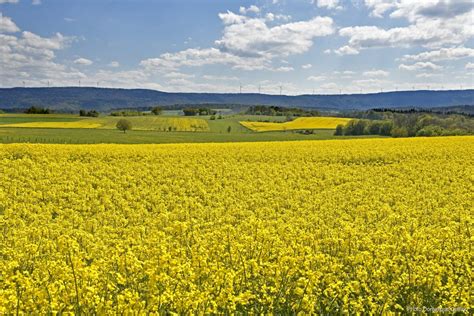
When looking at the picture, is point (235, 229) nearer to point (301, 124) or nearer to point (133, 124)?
point (133, 124)

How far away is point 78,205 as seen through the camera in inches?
670

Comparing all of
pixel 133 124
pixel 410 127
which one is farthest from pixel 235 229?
pixel 133 124

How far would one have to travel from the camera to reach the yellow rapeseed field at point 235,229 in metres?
6.41

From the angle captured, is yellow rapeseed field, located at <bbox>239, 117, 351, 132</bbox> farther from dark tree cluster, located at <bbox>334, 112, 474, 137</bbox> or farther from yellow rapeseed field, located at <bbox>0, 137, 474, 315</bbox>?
Answer: yellow rapeseed field, located at <bbox>0, 137, 474, 315</bbox>

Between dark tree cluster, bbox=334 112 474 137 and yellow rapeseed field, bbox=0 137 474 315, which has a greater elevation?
dark tree cluster, bbox=334 112 474 137

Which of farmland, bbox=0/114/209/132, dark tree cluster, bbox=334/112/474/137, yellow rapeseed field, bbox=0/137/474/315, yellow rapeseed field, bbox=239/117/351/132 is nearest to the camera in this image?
yellow rapeseed field, bbox=0/137/474/315

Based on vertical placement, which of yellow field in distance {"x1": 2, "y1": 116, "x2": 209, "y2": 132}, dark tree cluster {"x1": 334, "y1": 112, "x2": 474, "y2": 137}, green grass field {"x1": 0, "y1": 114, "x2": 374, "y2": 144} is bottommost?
green grass field {"x1": 0, "y1": 114, "x2": 374, "y2": 144}

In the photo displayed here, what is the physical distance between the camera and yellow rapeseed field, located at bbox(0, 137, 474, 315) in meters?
6.41

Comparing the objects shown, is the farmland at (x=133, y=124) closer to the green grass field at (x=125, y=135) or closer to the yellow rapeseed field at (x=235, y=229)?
the green grass field at (x=125, y=135)

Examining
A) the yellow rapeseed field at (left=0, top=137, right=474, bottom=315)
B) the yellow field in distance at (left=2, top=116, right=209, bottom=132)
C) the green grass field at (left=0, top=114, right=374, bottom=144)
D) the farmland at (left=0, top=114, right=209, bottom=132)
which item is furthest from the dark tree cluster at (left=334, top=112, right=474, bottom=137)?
the yellow rapeseed field at (left=0, top=137, right=474, bottom=315)

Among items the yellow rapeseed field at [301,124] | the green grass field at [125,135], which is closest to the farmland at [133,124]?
the green grass field at [125,135]

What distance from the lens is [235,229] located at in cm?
1125

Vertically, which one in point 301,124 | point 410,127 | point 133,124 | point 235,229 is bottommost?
point 235,229

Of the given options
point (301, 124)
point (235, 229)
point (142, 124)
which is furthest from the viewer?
point (301, 124)
